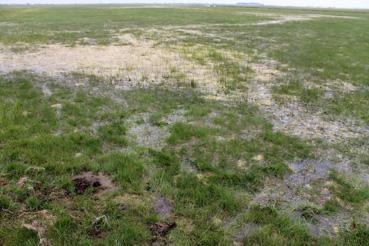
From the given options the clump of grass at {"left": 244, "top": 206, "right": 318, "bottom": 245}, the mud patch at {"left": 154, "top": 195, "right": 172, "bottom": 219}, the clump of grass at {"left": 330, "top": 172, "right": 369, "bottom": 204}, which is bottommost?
the clump of grass at {"left": 330, "top": 172, "right": 369, "bottom": 204}

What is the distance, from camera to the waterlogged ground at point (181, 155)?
17.7 feet

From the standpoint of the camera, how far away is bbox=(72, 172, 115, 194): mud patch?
630cm

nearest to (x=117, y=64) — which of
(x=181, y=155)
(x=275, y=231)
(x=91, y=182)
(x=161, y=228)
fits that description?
(x=181, y=155)

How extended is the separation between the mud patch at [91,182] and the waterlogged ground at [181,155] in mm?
24

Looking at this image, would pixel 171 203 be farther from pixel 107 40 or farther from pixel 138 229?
pixel 107 40

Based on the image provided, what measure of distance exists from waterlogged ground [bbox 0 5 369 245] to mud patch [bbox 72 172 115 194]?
24 millimetres

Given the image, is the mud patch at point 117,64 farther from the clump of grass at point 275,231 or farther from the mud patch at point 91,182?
the clump of grass at point 275,231

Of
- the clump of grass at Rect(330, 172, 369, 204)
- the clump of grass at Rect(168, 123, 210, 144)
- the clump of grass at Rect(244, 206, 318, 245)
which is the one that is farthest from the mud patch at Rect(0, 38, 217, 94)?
the clump of grass at Rect(244, 206, 318, 245)

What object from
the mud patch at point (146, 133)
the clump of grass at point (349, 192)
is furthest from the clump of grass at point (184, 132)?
the clump of grass at point (349, 192)

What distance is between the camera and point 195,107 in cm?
1097

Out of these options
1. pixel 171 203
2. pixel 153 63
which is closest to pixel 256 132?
pixel 171 203

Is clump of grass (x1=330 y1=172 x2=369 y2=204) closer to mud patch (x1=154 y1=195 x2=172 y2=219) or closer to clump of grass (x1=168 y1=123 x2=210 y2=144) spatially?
mud patch (x1=154 y1=195 x2=172 y2=219)

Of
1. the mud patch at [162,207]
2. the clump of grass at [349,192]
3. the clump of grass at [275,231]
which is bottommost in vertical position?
the clump of grass at [349,192]

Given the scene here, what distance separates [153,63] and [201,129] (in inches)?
342
